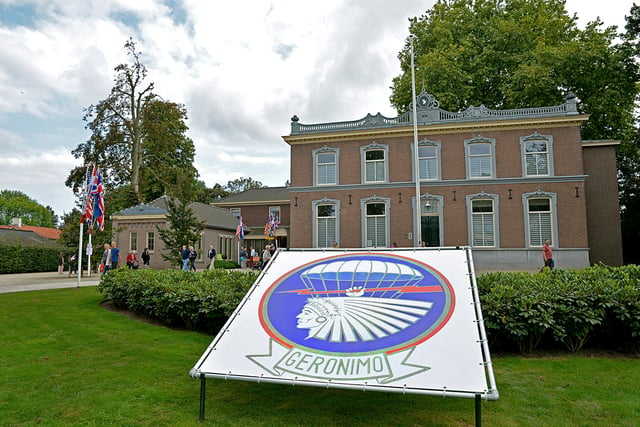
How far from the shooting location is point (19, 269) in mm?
31047

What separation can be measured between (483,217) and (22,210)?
8344 cm

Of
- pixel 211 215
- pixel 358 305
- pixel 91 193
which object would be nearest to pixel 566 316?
pixel 358 305

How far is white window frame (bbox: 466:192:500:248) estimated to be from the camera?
24.2m

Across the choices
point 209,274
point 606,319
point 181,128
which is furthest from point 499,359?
point 181,128

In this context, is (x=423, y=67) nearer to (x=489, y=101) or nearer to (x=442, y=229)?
(x=489, y=101)

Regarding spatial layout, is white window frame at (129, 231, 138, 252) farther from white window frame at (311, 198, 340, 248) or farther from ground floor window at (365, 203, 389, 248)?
ground floor window at (365, 203, 389, 248)

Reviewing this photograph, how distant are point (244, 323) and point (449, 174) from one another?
22.2 m

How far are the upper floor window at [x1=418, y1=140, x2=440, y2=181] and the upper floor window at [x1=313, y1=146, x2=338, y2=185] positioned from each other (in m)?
5.20

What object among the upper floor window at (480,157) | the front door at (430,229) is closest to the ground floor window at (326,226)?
the front door at (430,229)

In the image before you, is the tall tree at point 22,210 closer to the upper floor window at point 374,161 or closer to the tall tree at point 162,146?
the tall tree at point 162,146

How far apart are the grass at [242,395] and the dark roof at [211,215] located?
26975mm

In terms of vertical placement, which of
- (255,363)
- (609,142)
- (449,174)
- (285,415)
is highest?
(609,142)

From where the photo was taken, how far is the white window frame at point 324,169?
2697 centimetres

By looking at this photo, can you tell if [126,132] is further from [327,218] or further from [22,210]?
[22,210]
